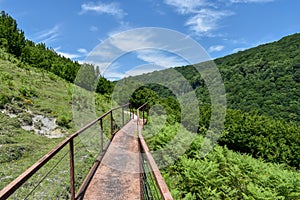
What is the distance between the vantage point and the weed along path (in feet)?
12.9

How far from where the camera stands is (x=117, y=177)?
467 centimetres

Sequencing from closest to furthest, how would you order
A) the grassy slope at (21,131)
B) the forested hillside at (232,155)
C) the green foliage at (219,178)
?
the green foliage at (219,178), the forested hillside at (232,155), the grassy slope at (21,131)

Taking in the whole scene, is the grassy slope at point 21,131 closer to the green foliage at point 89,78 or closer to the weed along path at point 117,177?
the weed along path at point 117,177

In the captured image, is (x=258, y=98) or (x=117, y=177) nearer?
(x=117, y=177)

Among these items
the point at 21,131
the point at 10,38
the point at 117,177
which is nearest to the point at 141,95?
the point at 10,38

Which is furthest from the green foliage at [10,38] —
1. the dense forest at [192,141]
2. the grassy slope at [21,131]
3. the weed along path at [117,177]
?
the weed along path at [117,177]

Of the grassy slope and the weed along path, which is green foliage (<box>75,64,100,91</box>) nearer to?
the grassy slope

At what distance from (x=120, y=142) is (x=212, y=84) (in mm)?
15416

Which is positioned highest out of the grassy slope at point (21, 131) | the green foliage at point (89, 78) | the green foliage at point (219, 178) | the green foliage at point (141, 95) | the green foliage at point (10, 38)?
the green foliage at point (10, 38)

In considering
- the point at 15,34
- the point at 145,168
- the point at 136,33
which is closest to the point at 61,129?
the point at 136,33

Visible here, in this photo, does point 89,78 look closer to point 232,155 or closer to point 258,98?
point 232,155

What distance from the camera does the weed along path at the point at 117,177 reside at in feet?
12.9

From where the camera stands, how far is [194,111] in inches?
478

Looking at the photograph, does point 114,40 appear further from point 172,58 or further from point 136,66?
point 172,58
